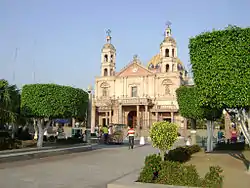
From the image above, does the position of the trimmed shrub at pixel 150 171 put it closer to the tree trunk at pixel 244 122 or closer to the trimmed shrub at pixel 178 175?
the trimmed shrub at pixel 178 175

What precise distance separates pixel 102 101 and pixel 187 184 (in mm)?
50717

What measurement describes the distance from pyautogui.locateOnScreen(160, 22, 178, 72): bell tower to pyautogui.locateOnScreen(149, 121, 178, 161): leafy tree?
1834 inches

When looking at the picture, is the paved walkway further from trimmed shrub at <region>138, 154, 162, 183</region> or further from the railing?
the railing

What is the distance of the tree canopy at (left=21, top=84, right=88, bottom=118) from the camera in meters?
16.0

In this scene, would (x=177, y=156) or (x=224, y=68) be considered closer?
(x=224, y=68)

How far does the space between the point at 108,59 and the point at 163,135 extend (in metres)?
52.9

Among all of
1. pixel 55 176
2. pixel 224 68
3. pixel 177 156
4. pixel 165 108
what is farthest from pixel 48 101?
pixel 165 108

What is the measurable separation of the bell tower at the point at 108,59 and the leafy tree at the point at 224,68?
5220cm

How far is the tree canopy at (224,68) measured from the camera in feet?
27.5

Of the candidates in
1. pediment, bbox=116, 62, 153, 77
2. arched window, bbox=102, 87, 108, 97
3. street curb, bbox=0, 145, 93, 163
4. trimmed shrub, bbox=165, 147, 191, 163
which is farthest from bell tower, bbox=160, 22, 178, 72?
trimmed shrub, bbox=165, 147, 191, 163

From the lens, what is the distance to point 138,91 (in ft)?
187

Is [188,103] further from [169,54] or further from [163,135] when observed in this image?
[169,54]

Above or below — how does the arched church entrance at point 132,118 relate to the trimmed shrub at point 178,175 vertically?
above

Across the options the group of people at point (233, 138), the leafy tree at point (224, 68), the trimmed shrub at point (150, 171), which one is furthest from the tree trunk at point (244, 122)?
the group of people at point (233, 138)
